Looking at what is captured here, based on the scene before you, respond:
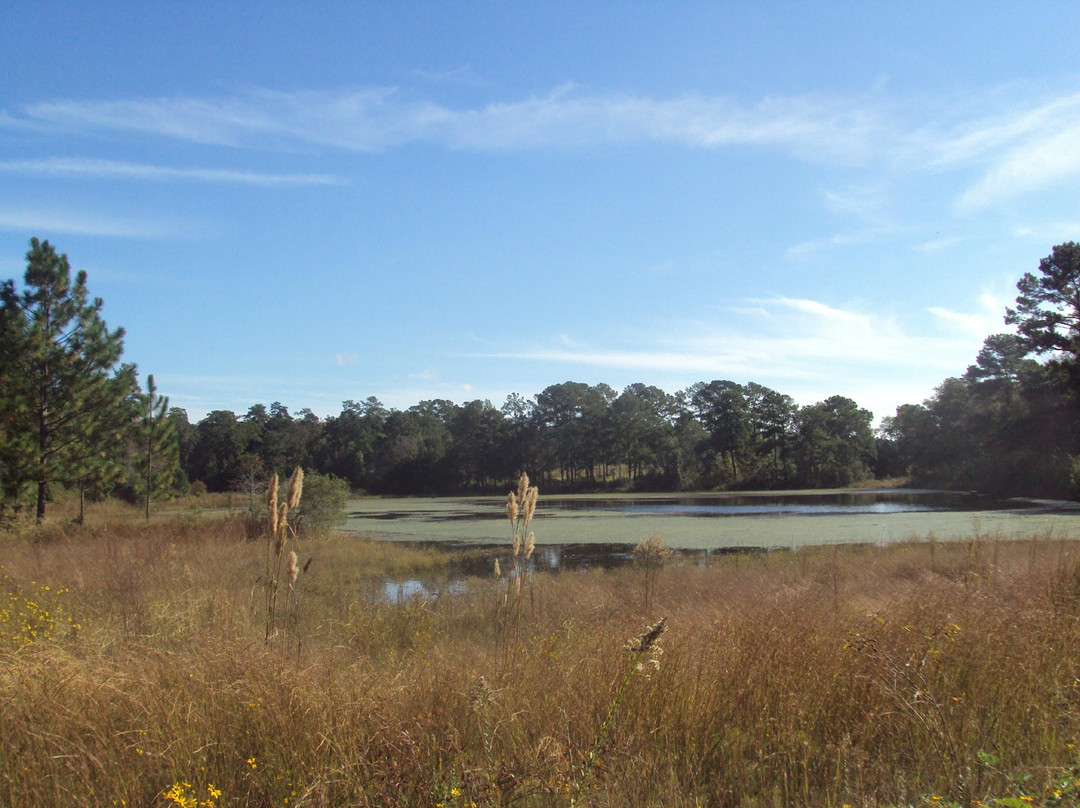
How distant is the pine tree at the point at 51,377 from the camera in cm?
1877

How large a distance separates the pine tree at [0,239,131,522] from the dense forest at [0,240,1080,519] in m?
0.04

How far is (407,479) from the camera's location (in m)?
80.1

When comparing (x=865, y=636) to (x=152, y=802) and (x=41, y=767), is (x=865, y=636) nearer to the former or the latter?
(x=152, y=802)

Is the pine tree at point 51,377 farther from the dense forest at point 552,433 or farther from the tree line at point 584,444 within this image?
the tree line at point 584,444

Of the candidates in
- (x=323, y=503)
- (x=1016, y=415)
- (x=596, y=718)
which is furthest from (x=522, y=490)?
(x=1016, y=415)

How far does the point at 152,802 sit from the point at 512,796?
1.34 meters

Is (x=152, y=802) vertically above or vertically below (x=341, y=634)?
above

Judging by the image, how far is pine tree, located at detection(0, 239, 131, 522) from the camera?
18.8 metres

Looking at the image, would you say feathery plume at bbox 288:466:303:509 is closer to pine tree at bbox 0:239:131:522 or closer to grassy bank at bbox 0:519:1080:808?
grassy bank at bbox 0:519:1080:808

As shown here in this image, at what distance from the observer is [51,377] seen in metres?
19.6

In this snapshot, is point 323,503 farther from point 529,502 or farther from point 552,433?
point 552,433

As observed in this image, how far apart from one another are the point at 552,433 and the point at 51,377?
59.9 meters

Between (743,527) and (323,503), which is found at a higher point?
(323,503)

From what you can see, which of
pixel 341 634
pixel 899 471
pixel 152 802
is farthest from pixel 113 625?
pixel 899 471
